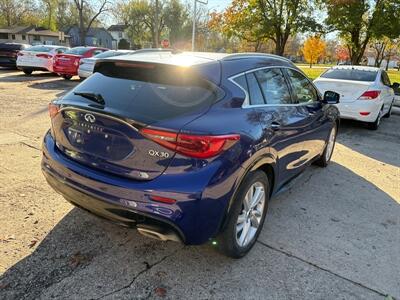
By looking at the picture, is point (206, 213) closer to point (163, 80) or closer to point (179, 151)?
point (179, 151)

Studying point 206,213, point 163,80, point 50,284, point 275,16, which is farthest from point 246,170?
point 275,16

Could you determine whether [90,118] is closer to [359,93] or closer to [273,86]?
[273,86]

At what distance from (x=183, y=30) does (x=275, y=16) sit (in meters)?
49.1

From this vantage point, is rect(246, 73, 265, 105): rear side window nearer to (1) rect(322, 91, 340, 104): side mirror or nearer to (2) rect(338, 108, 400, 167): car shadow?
(1) rect(322, 91, 340, 104): side mirror

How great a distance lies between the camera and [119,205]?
8.69 ft

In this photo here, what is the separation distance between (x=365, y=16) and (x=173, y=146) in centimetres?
1953

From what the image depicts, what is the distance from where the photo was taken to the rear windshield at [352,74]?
9195 mm

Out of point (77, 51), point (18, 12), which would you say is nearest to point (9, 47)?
point (77, 51)

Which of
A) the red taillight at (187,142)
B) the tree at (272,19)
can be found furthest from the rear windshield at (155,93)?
the tree at (272,19)

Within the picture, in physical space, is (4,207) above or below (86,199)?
below

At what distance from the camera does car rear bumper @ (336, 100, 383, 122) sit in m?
8.41

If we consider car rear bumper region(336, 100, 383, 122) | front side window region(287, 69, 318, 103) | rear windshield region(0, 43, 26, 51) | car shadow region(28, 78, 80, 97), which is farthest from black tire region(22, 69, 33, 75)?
front side window region(287, 69, 318, 103)

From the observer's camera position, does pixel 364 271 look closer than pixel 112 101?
No

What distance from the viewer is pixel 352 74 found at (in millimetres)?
9383
